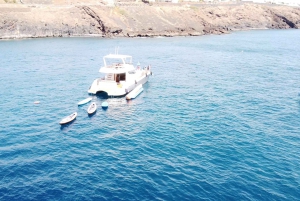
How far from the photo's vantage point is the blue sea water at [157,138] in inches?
1191

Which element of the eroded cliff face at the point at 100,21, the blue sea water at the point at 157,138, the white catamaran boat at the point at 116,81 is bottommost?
Answer: the blue sea water at the point at 157,138

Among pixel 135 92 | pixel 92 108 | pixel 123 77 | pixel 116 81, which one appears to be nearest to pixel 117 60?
pixel 123 77

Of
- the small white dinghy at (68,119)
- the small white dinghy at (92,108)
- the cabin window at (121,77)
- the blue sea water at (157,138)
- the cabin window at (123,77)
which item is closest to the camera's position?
the blue sea water at (157,138)

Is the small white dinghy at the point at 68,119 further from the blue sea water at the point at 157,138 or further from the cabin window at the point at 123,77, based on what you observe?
the cabin window at the point at 123,77

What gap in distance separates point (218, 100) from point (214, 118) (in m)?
9.84

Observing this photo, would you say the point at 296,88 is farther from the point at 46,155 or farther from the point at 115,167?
the point at 46,155

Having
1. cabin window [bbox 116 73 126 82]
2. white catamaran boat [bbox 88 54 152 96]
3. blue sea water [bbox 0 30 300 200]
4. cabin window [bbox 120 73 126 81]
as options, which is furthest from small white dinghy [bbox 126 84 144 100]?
cabin window [bbox 116 73 126 82]

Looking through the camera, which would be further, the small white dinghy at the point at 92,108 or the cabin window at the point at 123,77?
the cabin window at the point at 123,77

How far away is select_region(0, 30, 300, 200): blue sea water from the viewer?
3025 centimetres

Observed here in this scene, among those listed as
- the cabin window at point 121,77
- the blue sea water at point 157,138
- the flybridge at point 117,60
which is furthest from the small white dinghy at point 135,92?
the flybridge at point 117,60

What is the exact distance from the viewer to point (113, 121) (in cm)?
4775

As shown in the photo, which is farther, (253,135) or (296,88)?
(296,88)

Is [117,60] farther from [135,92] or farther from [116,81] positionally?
[135,92]

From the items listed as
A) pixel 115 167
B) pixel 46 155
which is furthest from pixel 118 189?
pixel 46 155
